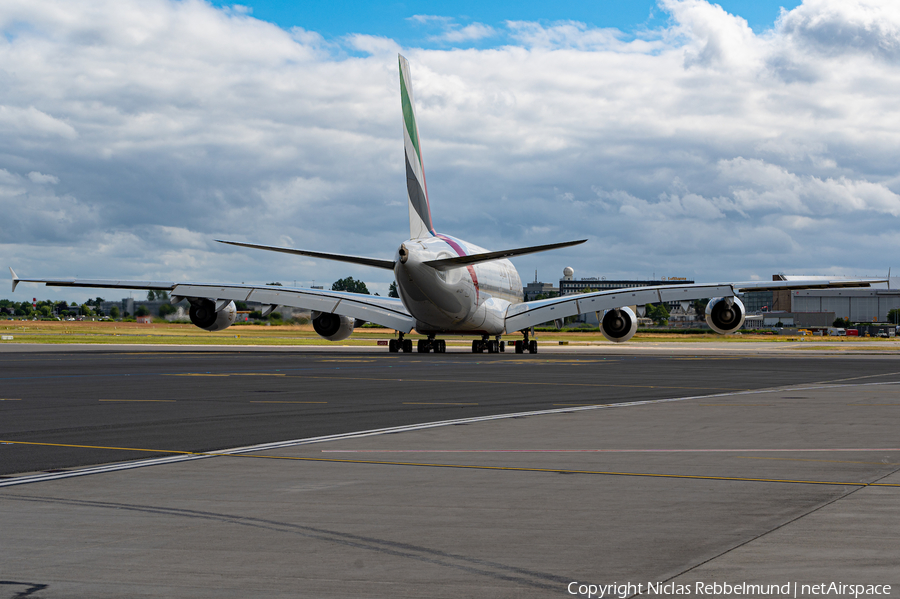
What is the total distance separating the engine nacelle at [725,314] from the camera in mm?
47844

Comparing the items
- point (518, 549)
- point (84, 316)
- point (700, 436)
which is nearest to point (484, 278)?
point (700, 436)

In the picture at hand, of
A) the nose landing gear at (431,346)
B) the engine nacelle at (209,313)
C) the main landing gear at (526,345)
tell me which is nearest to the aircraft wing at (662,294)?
the main landing gear at (526,345)

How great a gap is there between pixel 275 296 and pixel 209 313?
13.4 feet

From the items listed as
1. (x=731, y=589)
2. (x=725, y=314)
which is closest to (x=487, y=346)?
(x=725, y=314)

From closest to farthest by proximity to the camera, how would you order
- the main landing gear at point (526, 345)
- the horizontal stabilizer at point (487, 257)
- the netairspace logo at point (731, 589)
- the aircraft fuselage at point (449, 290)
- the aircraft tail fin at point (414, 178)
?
1. the netairspace logo at point (731, 589)
2. the horizontal stabilizer at point (487, 257)
3. the aircraft fuselage at point (449, 290)
4. the aircraft tail fin at point (414, 178)
5. the main landing gear at point (526, 345)

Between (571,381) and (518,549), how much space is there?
20565mm

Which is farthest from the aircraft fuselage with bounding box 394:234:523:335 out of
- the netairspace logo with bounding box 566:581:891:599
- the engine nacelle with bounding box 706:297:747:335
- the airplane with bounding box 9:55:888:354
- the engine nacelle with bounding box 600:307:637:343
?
the netairspace logo with bounding box 566:581:891:599

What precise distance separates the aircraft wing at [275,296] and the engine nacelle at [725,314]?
16.7 m

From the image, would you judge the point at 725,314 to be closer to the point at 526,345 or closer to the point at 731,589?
Result: the point at 526,345

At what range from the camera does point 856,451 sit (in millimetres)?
11594

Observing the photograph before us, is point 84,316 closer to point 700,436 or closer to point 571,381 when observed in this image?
point 571,381

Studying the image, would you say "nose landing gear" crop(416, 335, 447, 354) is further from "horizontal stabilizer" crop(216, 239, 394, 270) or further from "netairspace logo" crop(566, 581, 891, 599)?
"netairspace logo" crop(566, 581, 891, 599)

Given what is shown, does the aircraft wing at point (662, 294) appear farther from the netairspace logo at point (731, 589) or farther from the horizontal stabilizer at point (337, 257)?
the netairspace logo at point (731, 589)

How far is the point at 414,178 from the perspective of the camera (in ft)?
163
